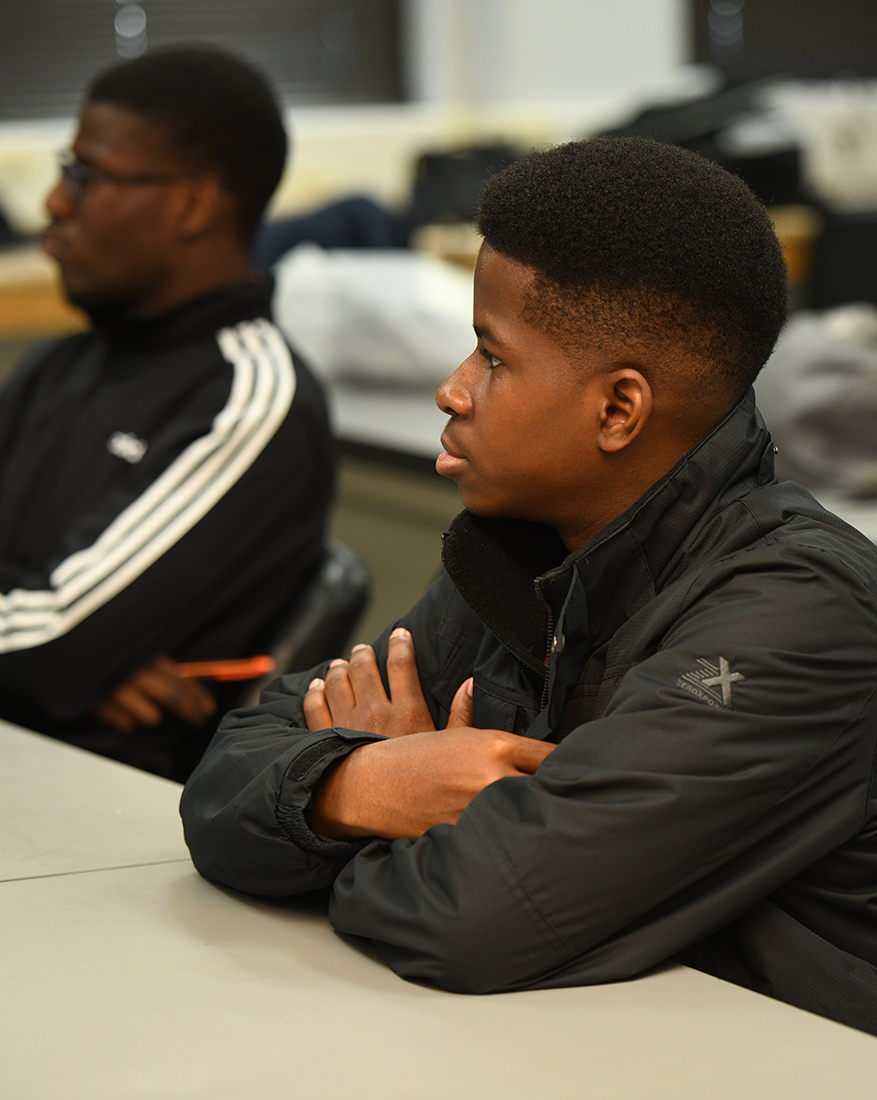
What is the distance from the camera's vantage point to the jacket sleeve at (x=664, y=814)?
0.87 metres

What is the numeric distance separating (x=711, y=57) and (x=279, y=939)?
5379mm

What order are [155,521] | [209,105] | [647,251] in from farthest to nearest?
[209,105] → [155,521] → [647,251]

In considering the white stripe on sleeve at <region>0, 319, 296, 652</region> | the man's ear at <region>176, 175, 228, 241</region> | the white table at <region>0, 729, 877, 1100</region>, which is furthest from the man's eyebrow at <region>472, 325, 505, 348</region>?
the man's ear at <region>176, 175, 228, 241</region>

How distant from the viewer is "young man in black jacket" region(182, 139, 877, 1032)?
875mm

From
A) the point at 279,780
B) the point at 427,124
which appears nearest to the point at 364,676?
the point at 279,780

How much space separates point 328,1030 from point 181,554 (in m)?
1.04

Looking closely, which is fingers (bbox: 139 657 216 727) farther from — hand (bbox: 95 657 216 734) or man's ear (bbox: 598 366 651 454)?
man's ear (bbox: 598 366 651 454)

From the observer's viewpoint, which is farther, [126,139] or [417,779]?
[126,139]

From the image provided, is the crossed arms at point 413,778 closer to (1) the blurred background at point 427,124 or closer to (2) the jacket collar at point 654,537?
(2) the jacket collar at point 654,537

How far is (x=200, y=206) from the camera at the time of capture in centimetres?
206

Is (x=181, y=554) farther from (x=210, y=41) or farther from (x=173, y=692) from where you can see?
(x=210, y=41)

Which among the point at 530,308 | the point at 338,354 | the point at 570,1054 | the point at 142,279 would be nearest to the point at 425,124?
the point at 338,354

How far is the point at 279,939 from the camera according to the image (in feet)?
3.21

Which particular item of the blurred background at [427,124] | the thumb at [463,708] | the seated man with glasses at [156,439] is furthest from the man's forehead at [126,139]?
the thumb at [463,708]
